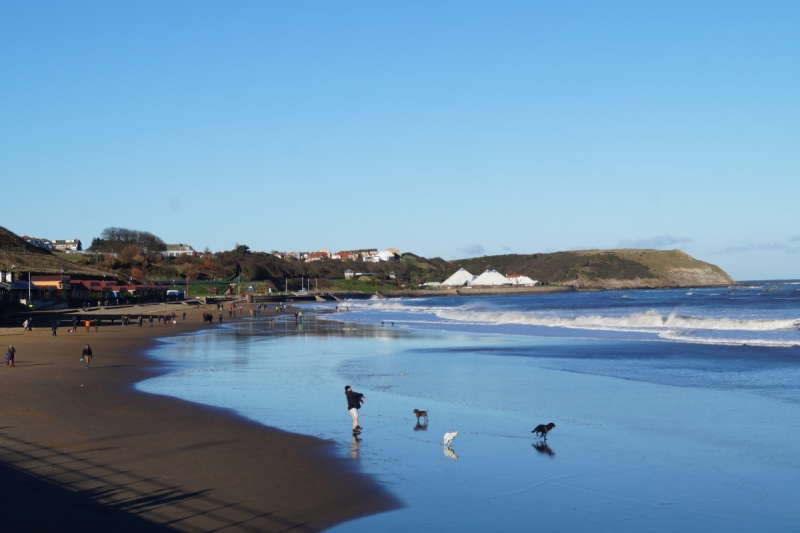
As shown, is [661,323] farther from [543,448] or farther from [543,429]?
[543,448]

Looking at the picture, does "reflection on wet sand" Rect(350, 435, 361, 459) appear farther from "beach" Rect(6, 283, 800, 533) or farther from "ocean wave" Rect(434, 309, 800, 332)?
"ocean wave" Rect(434, 309, 800, 332)

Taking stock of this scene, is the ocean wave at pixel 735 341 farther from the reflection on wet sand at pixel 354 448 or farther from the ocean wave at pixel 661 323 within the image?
the reflection on wet sand at pixel 354 448

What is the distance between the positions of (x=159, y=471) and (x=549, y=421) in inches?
284

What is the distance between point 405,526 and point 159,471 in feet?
12.6

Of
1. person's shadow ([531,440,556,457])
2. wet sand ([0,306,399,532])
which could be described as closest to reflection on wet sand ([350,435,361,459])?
wet sand ([0,306,399,532])

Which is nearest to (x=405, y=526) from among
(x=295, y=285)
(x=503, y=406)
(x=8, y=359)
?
(x=503, y=406)

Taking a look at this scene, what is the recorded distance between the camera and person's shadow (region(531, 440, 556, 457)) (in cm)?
1121

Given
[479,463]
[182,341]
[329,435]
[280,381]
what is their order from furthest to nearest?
1. [182,341]
2. [280,381]
3. [329,435]
4. [479,463]

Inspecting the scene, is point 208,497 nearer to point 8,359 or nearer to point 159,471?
point 159,471

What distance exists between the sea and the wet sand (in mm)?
637

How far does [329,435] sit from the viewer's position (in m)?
12.6

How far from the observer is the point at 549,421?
13.8 metres

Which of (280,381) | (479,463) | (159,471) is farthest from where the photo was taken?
(280,381)

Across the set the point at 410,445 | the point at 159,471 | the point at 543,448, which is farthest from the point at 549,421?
the point at 159,471
